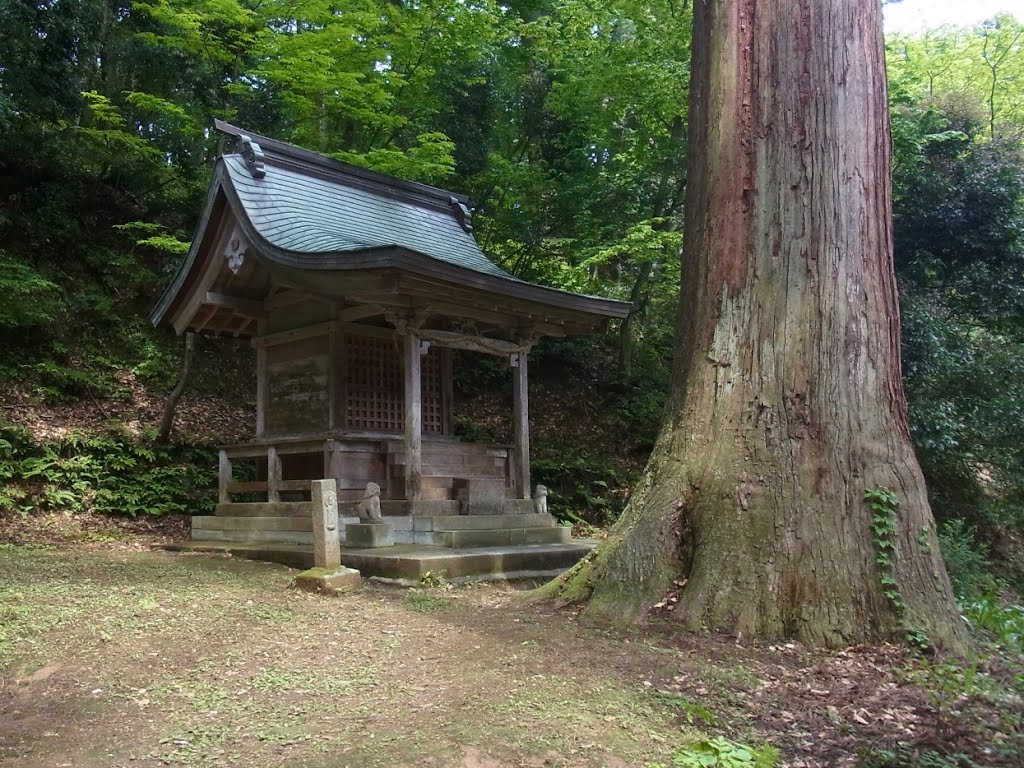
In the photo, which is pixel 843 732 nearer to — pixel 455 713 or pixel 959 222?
pixel 455 713

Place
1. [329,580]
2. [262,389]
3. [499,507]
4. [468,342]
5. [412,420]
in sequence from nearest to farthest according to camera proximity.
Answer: [329,580]
[412,420]
[499,507]
[468,342]
[262,389]

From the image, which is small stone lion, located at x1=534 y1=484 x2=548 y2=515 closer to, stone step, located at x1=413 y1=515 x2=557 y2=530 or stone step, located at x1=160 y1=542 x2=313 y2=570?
stone step, located at x1=413 y1=515 x2=557 y2=530

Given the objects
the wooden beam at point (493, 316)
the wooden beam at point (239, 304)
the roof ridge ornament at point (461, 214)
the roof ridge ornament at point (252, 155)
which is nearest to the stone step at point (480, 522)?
the wooden beam at point (493, 316)

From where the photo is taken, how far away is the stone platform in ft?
21.7

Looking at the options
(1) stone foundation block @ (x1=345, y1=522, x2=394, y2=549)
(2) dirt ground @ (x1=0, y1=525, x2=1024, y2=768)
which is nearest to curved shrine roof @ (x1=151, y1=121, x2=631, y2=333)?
(1) stone foundation block @ (x1=345, y1=522, x2=394, y2=549)

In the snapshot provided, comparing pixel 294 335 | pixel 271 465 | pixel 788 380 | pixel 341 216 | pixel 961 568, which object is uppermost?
pixel 341 216

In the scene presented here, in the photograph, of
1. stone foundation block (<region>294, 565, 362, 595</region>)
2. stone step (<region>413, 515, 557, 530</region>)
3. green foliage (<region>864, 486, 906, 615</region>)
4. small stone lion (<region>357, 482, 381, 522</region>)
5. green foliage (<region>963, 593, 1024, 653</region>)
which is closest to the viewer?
green foliage (<region>864, 486, 906, 615</region>)

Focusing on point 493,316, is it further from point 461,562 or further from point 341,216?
point 461,562

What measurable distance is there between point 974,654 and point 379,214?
8.75m

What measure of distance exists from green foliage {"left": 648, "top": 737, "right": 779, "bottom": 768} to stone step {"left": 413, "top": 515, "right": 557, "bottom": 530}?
5037 millimetres

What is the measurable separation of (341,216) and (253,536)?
4327mm

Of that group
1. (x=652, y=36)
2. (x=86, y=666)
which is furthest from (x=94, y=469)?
(x=652, y=36)

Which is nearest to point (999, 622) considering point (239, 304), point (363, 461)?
point (363, 461)

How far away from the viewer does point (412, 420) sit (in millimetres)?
8250
